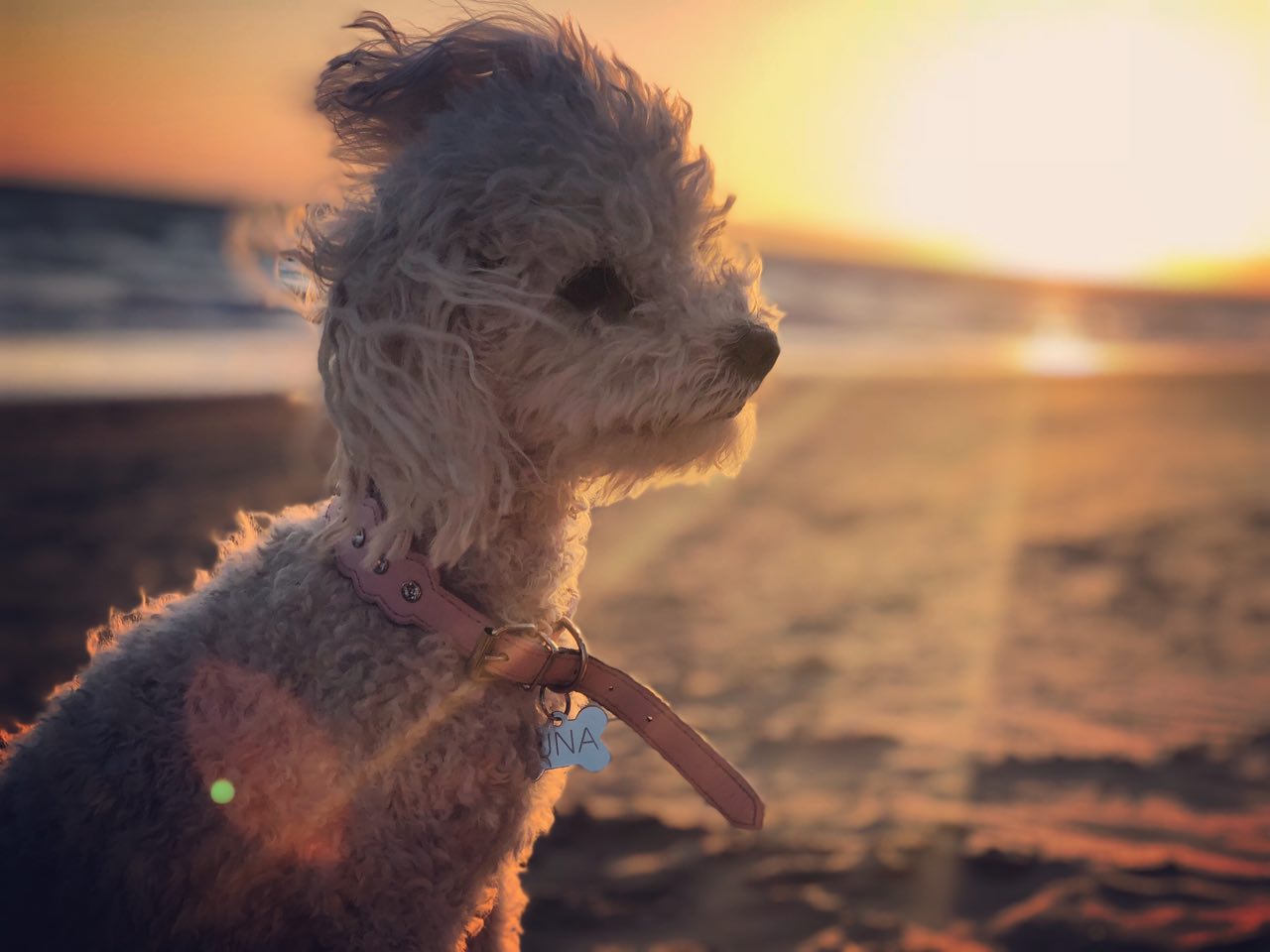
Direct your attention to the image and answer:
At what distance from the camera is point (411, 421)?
71.2 inches

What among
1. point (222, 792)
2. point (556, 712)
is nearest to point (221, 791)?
point (222, 792)

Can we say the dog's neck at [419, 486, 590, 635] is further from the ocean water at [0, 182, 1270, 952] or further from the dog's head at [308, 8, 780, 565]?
the ocean water at [0, 182, 1270, 952]

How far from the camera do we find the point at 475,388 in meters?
1.90

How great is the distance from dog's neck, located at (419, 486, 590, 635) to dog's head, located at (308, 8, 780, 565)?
0.06 meters

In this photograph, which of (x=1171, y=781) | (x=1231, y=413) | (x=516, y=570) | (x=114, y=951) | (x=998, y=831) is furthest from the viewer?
(x=1231, y=413)

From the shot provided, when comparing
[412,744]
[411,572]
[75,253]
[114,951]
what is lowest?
[114,951]

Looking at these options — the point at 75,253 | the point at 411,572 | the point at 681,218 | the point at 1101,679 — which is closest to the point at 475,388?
the point at 411,572

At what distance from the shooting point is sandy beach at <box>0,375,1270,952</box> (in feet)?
10.9

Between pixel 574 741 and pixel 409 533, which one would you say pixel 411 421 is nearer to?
pixel 409 533

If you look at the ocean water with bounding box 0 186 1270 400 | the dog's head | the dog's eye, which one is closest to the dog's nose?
the dog's head

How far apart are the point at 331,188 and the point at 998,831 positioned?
3.08m

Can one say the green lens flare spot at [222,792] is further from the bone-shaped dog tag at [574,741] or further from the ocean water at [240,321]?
the ocean water at [240,321]

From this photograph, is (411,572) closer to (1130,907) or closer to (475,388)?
(475,388)

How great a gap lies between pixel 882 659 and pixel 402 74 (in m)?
4.14
